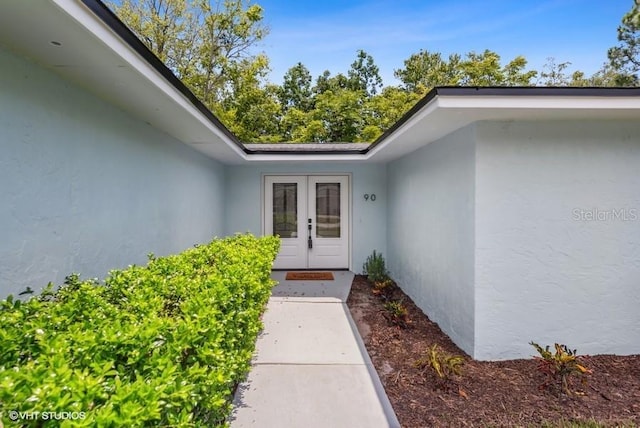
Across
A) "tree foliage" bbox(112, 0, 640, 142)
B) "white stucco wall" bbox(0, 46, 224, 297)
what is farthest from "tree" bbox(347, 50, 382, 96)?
"white stucco wall" bbox(0, 46, 224, 297)

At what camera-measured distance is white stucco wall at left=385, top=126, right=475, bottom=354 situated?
14.0 ft

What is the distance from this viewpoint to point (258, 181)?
890 centimetres

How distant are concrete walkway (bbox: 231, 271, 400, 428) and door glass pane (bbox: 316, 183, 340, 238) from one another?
3.43 m

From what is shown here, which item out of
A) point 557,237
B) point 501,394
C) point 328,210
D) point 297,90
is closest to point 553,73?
point 297,90

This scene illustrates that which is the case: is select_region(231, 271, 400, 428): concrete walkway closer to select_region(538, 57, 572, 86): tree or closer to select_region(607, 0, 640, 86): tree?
select_region(607, 0, 640, 86): tree

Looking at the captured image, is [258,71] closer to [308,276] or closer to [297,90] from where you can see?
[297,90]

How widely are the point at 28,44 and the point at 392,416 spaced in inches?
154

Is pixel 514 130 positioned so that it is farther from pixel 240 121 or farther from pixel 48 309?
pixel 240 121

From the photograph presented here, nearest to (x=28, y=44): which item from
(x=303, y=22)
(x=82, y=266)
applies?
(x=82, y=266)

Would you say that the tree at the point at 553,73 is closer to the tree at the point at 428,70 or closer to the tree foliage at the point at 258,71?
the tree foliage at the point at 258,71

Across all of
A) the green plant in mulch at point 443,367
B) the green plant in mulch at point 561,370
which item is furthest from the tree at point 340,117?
the green plant in mulch at point 561,370

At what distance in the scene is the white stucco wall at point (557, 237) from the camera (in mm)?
4051

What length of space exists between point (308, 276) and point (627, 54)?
22129 mm

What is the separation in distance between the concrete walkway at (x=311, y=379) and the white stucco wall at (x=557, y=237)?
159 cm
